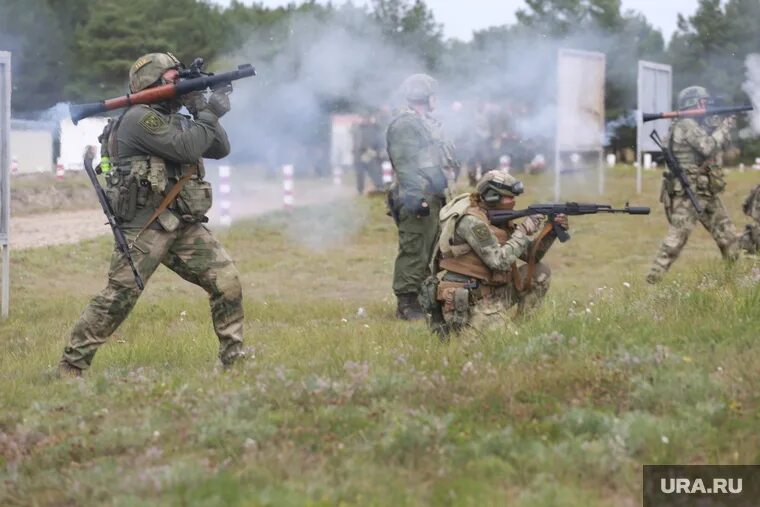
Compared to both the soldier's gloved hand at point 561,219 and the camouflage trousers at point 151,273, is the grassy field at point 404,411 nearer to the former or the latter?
the camouflage trousers at point 151,273

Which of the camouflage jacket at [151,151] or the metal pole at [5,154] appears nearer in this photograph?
the camouflage jacket at [151,151]

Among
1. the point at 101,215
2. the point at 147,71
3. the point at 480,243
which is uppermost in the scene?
the point at 147,71

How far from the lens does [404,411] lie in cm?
550

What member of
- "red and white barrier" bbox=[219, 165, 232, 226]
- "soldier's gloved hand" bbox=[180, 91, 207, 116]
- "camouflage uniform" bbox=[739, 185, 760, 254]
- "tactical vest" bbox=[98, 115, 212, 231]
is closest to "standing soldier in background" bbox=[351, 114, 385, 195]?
"red and white barrier" bbox=[219, 165, 232, 226]

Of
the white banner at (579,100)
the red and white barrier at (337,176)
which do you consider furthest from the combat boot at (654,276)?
the red and white barrier at (337,176)

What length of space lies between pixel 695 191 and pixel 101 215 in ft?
43.3

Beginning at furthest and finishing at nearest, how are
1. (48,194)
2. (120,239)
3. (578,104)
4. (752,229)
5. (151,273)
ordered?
(48,194) < (578,104) < (752,229) < (151,273) < (120,239)

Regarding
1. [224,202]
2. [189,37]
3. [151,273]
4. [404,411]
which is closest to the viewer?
[404,411]

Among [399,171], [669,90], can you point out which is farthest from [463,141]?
[399,171]

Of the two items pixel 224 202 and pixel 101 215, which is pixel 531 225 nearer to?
pixel 224 202

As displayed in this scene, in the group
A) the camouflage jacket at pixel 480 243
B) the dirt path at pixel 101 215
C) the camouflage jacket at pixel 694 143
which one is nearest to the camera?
the camouflage jacket at pixel 480 243

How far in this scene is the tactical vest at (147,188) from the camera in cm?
720

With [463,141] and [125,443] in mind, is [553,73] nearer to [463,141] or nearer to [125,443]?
[463,141]

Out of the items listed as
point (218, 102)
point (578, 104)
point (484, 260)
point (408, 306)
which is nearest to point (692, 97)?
point (408, 306)
